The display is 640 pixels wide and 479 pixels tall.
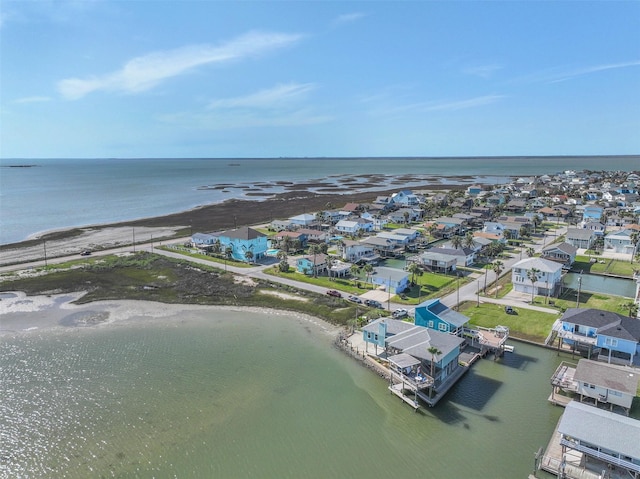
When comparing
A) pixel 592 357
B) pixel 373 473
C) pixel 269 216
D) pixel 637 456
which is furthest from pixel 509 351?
pixel 269 216

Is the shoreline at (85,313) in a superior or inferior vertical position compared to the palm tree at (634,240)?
inferior

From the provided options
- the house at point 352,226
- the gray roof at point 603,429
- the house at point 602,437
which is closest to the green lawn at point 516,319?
the gray roof at point 603,429

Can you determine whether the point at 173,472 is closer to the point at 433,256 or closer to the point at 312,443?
the point at 312,443

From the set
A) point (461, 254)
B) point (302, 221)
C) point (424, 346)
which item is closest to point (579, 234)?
point (461, 254)

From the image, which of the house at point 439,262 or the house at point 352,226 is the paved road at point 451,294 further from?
the house at point 352,226

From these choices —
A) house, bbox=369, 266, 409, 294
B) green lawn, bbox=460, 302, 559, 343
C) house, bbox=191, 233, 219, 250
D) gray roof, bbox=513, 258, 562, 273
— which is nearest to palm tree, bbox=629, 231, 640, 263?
gray roof, bbox=513, 258, 562, 273

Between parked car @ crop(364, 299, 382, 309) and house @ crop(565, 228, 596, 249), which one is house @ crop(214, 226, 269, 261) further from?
house @ crop(565, 228, 596, 249)
